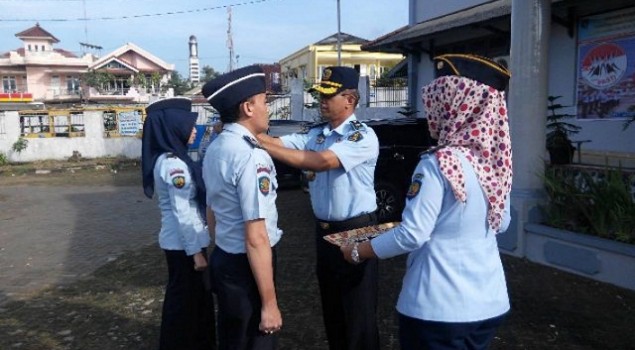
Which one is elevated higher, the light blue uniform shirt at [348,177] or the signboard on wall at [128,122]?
the signboard on wall at [128,122]

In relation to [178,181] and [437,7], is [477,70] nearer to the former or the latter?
[178,181]

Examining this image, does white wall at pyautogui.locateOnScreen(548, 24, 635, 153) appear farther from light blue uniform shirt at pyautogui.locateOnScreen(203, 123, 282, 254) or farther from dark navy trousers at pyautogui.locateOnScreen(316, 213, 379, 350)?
light blue uniform shirt at pyautogui.locateOnScreen(203, 123, 282, 254)

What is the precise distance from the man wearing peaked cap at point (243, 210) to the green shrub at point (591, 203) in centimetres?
381

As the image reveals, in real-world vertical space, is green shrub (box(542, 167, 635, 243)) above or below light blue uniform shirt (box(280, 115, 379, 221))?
below

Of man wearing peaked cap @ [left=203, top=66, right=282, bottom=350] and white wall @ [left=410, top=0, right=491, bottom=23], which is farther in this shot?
white wall @ [left=410, top=0, right=491, bottom=23]

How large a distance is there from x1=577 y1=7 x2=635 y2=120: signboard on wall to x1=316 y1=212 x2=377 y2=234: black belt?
293 inches

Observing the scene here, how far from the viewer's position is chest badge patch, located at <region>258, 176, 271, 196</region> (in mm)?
2283

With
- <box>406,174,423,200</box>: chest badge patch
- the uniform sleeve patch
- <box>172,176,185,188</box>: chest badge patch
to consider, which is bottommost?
<box>172,176,185,188</box>: chest badge patch

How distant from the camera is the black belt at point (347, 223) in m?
3.01

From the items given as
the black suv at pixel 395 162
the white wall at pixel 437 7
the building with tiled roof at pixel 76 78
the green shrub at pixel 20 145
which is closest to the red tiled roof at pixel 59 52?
the building with tiled roof at pixel 76 78

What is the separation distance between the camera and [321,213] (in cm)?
310

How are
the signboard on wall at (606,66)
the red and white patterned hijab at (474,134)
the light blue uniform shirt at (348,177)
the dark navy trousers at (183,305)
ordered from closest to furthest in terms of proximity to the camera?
the red and white patterned hijab at (474,134) → the light blue uniform shirt at (348,177) → the dark navy trousers at (183,305) → the signboard on wall at (606,66)

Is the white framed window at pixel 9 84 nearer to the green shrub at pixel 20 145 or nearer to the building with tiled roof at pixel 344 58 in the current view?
the building with tiled roof at pixel 344 58

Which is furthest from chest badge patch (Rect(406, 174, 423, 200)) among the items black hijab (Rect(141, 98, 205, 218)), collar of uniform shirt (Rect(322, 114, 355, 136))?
black hijab (Rect(141, 98, 205, 218))
